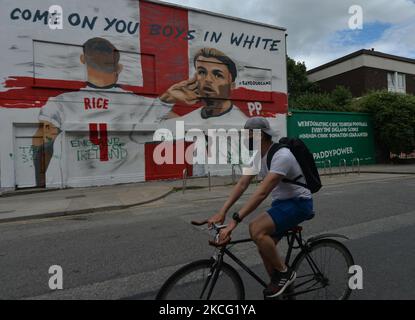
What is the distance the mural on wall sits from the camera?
560 inches

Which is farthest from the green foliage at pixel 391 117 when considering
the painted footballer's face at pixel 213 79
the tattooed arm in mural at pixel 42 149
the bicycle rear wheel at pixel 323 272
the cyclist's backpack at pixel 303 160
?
the cyclist's backpack at pixel 303 160

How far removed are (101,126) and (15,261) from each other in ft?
35.5

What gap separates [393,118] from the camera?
23.1 m

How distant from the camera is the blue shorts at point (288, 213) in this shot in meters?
3.07

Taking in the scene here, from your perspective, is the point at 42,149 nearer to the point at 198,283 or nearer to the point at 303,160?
the point at 198,283

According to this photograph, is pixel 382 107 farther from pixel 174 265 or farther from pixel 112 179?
pixel 174 265

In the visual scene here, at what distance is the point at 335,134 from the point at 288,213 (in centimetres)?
2144

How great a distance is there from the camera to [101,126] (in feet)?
51.0

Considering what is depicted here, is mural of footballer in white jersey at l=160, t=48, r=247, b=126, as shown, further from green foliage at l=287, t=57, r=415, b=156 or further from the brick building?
the brick building

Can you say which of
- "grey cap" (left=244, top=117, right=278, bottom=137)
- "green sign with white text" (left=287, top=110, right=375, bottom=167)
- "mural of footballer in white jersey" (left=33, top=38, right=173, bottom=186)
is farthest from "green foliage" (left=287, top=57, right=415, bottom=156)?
"grey cap" (left=244, top=117, right=278, bottom=137)

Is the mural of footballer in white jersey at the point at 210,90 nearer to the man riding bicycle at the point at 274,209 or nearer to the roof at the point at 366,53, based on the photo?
the man riding bicycle at the point at 274,209

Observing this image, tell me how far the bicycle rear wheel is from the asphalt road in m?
0.25

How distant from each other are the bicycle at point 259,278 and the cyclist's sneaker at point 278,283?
0.33ft
